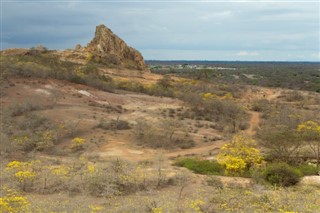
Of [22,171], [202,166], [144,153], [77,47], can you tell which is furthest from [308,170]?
[77,47]

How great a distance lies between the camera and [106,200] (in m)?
11.0

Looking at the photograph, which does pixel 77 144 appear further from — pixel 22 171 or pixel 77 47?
pixel 77 47

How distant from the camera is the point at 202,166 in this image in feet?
51.8

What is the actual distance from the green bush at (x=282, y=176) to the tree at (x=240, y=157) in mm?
1409

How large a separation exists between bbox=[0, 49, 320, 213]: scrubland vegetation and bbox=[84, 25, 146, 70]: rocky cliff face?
55.3 feet

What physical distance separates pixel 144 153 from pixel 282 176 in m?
7.67

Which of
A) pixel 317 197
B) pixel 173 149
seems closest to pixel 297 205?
pixel 317 197

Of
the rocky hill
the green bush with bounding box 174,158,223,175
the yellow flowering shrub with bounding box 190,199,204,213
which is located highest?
the rocky hill

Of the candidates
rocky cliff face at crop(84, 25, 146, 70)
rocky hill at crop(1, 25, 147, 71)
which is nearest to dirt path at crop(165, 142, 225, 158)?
rocky hill at crop(1, 25, 147, 71)

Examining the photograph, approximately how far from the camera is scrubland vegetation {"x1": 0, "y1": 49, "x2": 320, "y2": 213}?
10648mm

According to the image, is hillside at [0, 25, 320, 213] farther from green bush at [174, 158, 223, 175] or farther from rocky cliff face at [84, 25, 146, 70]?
Result: rocky cliff face at [84, 25, 146, 70]

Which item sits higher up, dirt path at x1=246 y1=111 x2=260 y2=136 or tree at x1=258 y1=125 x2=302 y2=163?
tree at x1=258 y1=125 x2=302 y2=163

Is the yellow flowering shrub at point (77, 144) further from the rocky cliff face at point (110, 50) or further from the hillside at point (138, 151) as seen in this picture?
the rocky cliff face at point (110, 50)

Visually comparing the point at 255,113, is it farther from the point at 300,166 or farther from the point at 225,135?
the point at 300,166
